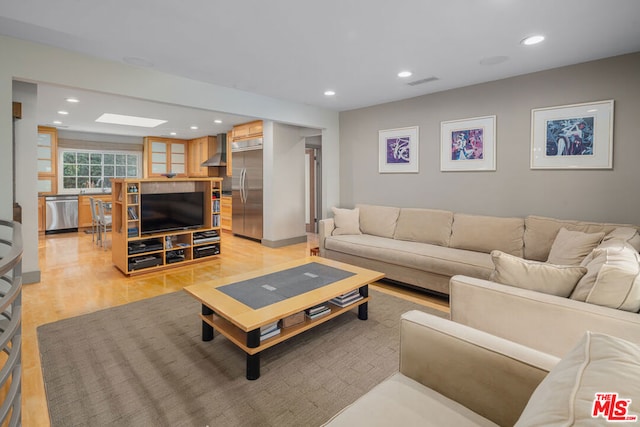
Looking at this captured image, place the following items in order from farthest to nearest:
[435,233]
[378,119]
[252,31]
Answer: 1. [378,119]
2. [435,233]
3. [252,31]

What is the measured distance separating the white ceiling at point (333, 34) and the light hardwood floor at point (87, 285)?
2.47 meters

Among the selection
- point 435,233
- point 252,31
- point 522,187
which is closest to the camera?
point 252,31

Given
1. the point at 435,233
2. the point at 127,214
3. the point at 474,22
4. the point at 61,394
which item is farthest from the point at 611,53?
the point at 127,214

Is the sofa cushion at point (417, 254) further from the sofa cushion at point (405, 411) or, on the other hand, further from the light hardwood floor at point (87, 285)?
the sofa cushion at point (405, 411)

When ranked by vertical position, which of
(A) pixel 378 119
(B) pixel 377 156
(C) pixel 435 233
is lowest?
(C) pixel 435 233

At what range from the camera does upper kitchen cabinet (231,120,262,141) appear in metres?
6.25

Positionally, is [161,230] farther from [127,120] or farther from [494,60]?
[494,60]

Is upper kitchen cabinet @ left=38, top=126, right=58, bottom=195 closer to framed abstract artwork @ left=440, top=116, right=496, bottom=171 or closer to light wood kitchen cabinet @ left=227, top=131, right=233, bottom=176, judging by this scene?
light wood kitchen cabinet @ left=227, top=131, right=233, bottom=176

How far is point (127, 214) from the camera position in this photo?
13.8 ft

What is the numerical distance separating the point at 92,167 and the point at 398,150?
7892mm

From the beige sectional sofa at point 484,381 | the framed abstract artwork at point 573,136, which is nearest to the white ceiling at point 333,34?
the framed abstract artwork at point 573,136

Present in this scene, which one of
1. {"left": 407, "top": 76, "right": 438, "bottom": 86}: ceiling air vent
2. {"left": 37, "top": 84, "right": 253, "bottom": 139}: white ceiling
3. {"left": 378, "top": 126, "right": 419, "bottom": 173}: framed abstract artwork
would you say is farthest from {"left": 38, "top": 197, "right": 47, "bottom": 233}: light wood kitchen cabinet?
{"left": 407, "top": 76, "right": 438, "bottom": 86}: ceiling air vent

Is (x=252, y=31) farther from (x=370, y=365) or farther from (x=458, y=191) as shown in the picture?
(x=458, y=191)

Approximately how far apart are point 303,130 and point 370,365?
4891 millimetres
